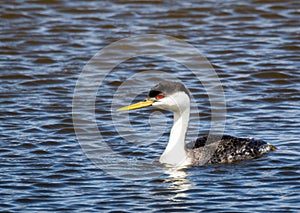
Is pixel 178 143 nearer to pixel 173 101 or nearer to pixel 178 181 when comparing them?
pixel 173 101

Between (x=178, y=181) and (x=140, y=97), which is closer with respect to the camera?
(x=178, y=181)

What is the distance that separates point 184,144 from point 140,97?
299 cm

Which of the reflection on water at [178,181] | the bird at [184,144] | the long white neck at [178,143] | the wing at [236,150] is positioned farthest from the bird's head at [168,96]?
the reflection on water at [178,181]

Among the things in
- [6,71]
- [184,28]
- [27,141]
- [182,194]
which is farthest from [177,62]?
[182,194]

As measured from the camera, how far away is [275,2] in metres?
19.6

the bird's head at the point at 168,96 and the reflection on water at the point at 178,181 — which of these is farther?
the bird's head at the point at 168,96

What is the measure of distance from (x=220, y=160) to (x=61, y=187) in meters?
2.21

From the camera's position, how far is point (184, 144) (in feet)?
39.2

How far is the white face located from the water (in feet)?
2.68

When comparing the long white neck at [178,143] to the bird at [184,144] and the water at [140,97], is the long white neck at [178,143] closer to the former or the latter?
the bird at [184,144]

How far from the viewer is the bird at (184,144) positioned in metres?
11.7

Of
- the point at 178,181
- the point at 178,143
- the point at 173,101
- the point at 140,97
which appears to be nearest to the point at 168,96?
the point at 173,101

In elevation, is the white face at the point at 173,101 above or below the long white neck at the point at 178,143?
above

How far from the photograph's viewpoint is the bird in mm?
11672
